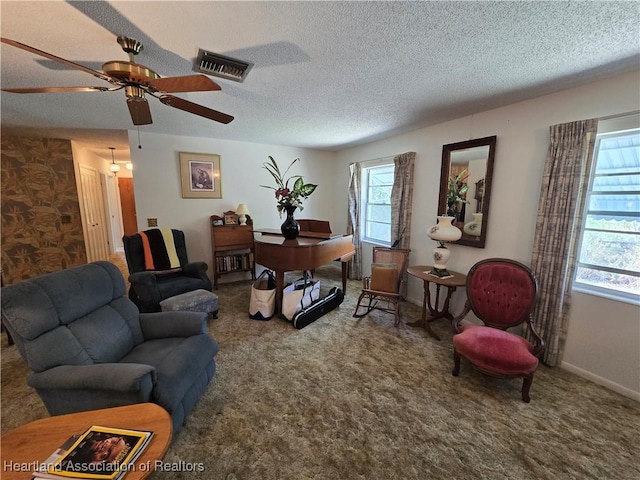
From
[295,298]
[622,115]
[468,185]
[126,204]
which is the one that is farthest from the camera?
[126,204]

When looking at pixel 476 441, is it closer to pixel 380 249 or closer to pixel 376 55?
pixel 380 249

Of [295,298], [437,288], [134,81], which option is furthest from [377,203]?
[134,81]

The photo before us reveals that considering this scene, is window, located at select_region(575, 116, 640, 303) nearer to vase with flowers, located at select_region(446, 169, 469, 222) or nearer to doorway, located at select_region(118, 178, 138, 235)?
vase with flowers, located at select_region(446, 169, 469, 222)

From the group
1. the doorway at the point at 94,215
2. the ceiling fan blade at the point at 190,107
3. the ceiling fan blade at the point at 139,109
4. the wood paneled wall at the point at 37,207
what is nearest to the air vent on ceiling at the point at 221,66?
the ceiling fan blade at the point at 190,107

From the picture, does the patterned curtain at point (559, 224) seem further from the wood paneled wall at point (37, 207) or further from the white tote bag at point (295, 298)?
the wood paneled wall at point (37, 207)

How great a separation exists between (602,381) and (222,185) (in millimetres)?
5153

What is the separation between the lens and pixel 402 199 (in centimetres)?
376

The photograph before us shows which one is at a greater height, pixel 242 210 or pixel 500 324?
pixel 242 210

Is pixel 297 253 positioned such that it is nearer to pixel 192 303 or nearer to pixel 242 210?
pixel 192 303

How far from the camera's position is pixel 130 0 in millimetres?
1229

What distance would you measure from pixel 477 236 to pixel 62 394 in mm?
3691

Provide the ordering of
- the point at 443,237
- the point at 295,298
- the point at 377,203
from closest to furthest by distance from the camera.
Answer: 1. the point at 443,237
2. the point at 295,298
3. the point at 377,203

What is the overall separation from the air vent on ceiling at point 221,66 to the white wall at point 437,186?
2.52 metres

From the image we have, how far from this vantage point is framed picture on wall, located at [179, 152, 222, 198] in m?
4.08
